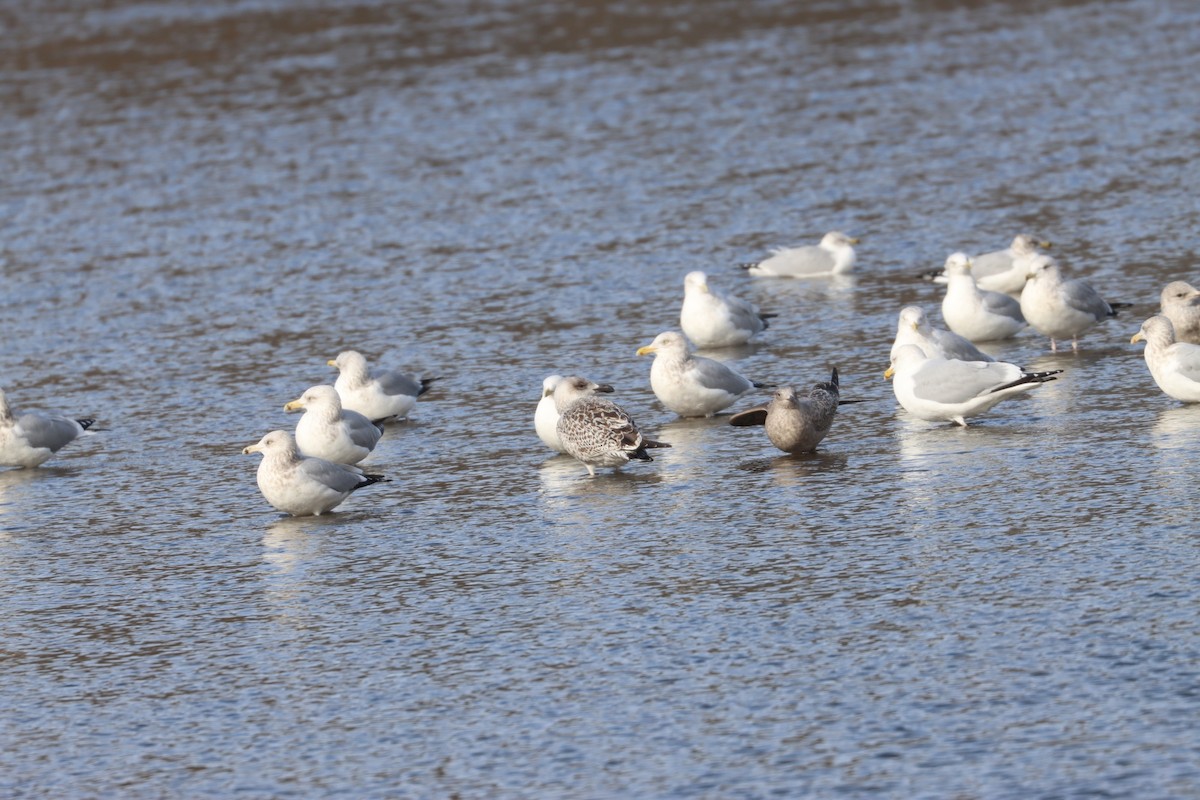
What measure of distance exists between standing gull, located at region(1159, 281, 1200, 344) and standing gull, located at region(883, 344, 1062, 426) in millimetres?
2301

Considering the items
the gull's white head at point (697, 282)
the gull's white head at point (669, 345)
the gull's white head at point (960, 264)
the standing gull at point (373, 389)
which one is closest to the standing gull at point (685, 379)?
the gull's white head at point (669, 345)

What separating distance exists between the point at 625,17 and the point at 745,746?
3418 cm

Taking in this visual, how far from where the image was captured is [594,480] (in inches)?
506

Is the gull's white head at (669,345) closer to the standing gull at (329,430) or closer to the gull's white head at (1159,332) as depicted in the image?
Result: the standing gull at (329,430)

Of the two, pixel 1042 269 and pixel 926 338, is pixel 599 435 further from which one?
pixel 1042 269

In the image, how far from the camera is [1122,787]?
24.1 feet

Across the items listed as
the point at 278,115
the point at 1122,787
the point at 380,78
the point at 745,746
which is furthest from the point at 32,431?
the point at 380,78

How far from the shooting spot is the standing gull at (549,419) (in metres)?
13.3

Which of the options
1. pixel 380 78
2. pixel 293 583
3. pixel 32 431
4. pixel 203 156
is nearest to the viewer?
pixel 293 583

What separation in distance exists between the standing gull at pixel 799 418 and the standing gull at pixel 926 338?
1.39 metres

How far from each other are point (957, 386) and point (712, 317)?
400 cm

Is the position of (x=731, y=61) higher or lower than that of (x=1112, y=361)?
higher

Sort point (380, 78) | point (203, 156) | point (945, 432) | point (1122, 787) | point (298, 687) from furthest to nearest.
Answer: point (380, 78)
point (203, 156)
point (945, 432)
point (298, 687)
point (1122, 787)

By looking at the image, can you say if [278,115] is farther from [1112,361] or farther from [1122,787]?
[1122,787]
